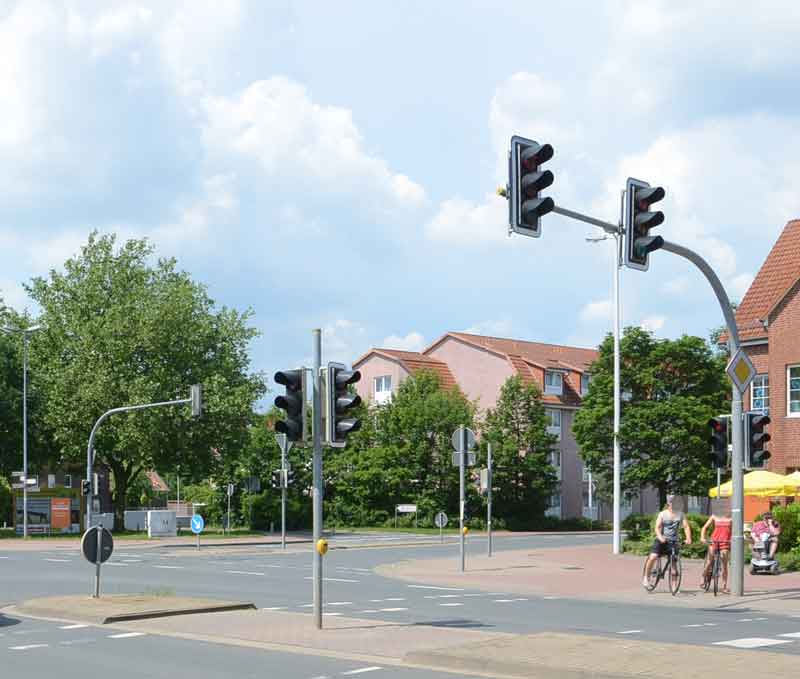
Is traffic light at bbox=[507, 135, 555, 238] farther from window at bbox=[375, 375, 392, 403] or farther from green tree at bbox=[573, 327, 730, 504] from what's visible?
window at bbox=[375, 375, 392, 403]

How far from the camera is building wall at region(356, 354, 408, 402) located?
7788 centimetres

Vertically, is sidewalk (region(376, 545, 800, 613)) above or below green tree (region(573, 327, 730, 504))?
below

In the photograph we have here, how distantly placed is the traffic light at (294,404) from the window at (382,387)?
209 feet

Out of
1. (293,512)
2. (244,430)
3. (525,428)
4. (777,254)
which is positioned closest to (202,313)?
(244,430)

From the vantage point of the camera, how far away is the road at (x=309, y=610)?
1267 cm

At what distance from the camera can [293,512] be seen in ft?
211

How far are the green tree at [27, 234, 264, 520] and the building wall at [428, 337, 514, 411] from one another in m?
20.3

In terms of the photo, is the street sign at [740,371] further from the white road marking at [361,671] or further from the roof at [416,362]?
the roof at [416,362]

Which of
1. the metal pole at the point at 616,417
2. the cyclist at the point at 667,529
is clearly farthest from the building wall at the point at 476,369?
the cyclist at the point at 667,529

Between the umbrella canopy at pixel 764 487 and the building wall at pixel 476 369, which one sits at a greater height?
the building wall at pixel 476 369

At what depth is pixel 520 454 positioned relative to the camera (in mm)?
68312

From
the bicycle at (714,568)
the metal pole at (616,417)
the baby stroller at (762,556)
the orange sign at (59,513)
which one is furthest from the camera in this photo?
the orange sign at (59,513)

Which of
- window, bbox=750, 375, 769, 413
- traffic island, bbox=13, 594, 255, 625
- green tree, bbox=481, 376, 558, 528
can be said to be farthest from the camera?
green tree, bbox=481, 376, 558, 528

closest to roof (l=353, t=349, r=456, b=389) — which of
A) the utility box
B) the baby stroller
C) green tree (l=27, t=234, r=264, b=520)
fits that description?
green tree (l=27, t=234, r=264, b=520)
